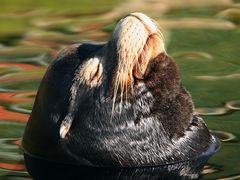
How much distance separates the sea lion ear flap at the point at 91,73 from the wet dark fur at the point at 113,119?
36mm

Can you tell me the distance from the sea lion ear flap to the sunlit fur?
0.15 m

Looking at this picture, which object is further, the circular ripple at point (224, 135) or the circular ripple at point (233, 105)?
the circular ripple at point (233, 105)

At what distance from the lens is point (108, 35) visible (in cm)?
1104

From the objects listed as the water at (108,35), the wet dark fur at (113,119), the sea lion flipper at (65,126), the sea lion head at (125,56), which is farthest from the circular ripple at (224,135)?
the sea lion flipper at (65,126)

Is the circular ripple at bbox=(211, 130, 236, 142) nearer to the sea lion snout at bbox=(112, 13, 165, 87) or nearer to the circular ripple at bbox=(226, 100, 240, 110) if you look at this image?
the circular ripple at bbox=(226, 100, 240, 110)

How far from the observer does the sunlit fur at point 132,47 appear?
692cm

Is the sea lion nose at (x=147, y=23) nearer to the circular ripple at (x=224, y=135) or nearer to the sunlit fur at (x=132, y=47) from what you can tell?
the sunlit fur at (x=132, y=47)

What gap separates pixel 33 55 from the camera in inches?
404

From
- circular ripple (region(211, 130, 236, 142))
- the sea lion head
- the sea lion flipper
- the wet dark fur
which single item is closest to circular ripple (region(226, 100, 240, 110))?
circular ripple (region(211, 130, 236, 142))

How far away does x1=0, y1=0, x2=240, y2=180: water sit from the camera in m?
7.65

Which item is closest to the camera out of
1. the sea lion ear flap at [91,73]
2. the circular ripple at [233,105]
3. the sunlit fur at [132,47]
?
the sunlit fur at [132,47]

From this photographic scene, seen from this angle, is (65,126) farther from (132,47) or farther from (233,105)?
(233,105)

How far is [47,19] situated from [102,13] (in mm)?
697

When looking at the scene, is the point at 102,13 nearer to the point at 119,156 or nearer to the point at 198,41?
the point at 198,41
